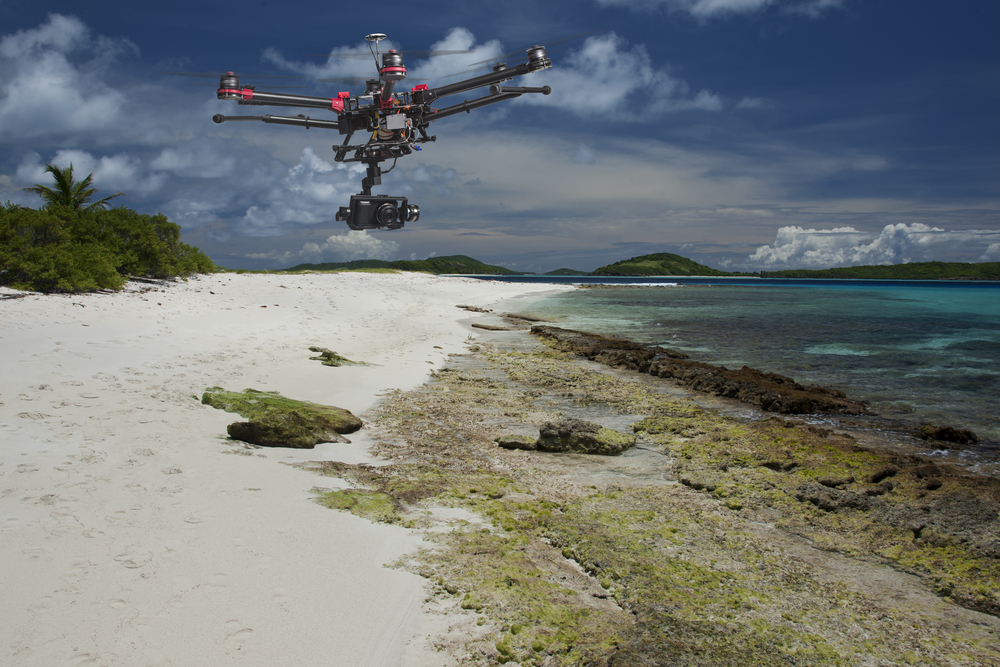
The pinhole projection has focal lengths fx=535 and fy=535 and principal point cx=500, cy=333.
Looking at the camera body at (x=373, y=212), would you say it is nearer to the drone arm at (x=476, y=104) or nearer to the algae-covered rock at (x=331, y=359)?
the drone arm at (x=476, y=104)

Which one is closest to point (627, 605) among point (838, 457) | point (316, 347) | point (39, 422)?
point (838, 457)

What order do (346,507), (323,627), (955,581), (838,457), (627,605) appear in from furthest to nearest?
(838,457) → (346,507) → (955,581) → (627,605) → (323,627)

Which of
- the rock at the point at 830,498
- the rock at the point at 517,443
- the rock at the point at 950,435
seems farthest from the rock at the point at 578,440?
the rock at the point at 950,435

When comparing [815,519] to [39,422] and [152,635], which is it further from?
[39,422]

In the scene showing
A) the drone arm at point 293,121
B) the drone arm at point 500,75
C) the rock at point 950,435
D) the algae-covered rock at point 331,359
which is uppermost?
the drone arm at point 500,75

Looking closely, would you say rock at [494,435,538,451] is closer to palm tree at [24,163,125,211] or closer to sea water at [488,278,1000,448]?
sea water at [488,278,1000,448]
